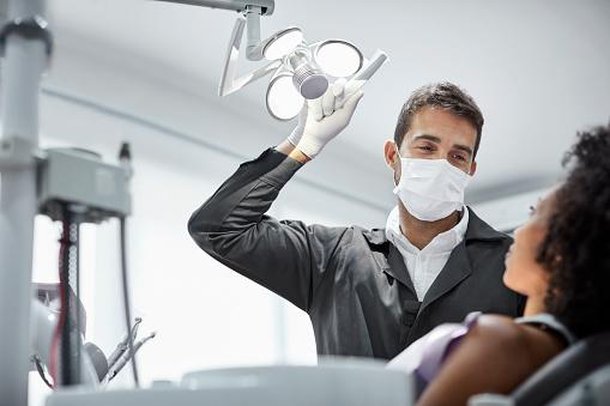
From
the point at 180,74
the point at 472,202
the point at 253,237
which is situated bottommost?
the point at 253,237

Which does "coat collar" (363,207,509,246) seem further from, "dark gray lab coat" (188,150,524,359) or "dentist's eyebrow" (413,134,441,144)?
"dentist's eyebrow" (413,134,441,144)

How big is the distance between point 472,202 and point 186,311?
8.12ft

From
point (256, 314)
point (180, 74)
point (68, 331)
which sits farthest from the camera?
point (256, 314)

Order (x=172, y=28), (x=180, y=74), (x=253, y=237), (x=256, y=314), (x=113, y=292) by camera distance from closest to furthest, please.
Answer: (x=253, y=237) → (x=113, y=292) → (x=172, y=28) → (x=180, y=74) → (x=256, y=314)

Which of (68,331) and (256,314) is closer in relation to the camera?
(68,331)

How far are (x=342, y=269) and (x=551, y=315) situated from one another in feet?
2.88

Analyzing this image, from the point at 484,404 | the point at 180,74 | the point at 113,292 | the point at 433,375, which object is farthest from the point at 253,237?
the point at 180,74

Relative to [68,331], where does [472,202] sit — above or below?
above

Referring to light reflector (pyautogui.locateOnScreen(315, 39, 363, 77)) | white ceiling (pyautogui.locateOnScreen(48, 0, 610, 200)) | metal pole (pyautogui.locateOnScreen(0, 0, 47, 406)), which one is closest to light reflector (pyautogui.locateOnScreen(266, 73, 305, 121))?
light reflector (pyautogui.locateOnScreen(315, 39, 363, 77))

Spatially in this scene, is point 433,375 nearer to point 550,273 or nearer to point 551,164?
point 550,273

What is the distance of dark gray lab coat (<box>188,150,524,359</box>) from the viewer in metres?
1.89

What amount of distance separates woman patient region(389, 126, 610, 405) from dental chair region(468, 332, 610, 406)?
0.03 metres

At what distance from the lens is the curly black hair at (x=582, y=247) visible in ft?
3.65

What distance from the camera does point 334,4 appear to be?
11.6 feet
